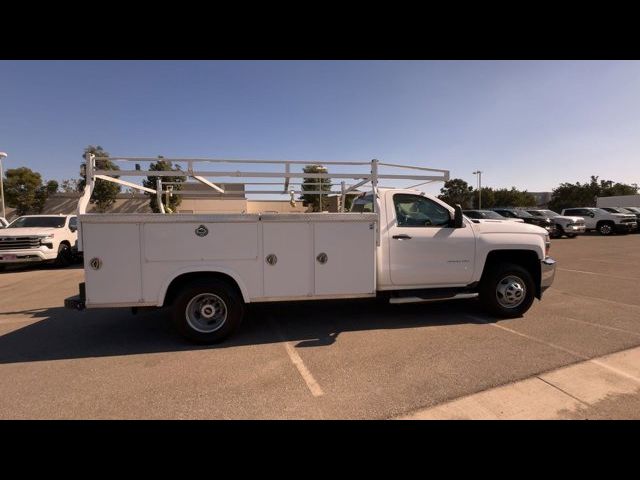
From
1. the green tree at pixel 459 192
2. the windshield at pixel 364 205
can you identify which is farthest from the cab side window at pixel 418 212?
the green tree at pixel 459 192

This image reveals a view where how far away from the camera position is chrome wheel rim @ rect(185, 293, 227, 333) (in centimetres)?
408

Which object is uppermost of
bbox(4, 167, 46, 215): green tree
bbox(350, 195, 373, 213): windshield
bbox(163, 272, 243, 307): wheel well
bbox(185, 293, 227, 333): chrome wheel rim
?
bbox(4, 167, 46, 215): green tree

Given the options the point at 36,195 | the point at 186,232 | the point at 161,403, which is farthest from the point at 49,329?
the point at 36,195

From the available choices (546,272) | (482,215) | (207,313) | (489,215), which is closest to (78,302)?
(207,313)

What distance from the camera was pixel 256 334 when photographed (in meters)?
4.47

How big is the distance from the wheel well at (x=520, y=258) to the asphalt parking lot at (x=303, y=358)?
0.66 m

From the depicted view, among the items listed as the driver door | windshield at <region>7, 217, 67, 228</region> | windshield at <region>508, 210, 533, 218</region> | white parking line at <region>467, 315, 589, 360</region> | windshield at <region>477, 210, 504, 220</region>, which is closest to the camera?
white parking line at <region>467, 315, 589, 360</region>

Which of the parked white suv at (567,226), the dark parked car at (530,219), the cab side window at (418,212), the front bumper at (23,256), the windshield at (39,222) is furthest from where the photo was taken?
the parked white suv at (567,226)

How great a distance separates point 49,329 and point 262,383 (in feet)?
12.9

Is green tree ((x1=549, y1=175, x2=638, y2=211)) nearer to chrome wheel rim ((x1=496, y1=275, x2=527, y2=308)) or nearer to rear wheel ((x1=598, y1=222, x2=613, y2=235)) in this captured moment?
rear wheel ((x1=598, y1=222, x2=613, y2=235))

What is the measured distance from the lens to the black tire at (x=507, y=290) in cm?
492

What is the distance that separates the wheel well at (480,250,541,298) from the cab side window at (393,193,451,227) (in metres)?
0.99

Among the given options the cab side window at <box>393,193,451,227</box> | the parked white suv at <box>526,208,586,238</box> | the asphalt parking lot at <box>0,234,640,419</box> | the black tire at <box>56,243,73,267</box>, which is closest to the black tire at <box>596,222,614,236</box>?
the parked white suv at <box>526,208,586,238</box>

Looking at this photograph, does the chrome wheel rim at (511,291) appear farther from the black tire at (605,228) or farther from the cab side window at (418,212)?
the black tire at (605,228)
